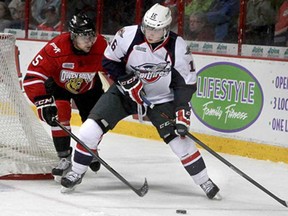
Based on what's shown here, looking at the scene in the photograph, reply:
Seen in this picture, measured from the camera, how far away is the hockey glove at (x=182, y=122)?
491 cm

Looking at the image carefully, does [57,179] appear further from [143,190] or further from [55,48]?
[55,48]

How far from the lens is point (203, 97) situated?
6.90 metres

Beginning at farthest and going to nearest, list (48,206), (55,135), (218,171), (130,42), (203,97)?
1. (203,97)
2. (218,171)
3. (55,135)
4. (130,42)
5. (48,206)

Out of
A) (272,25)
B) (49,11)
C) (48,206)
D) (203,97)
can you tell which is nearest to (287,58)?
(272,25)

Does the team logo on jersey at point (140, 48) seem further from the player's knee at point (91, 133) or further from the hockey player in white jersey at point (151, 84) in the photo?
the player's knee at point (91, 133)

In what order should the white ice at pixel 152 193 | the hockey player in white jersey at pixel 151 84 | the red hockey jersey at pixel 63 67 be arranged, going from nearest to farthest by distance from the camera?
the white ice at pixel 152 193, the hockey player in white jersey at pixel 151 84, the red hockey jersey at pixel 63 67

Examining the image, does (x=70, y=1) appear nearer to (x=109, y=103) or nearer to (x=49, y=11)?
(x=49, y=11)

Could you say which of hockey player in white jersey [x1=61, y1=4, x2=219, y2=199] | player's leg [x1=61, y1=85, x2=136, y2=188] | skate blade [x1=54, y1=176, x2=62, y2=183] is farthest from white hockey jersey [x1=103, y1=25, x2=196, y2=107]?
skate blade [x1=54, y1=176, x2=62, y2=183]

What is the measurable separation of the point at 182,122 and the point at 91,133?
0.50 metres

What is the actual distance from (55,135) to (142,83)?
2.24 feet

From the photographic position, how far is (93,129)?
4988 millimetres

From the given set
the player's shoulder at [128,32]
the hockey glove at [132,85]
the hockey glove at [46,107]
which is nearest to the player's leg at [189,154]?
the hockey glove at [132,85]

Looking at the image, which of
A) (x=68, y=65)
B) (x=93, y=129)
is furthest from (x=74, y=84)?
(x=93, y=129)

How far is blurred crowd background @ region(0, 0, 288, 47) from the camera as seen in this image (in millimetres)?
6590
